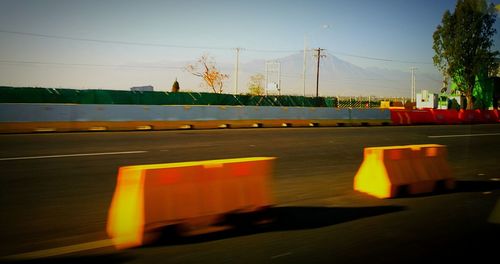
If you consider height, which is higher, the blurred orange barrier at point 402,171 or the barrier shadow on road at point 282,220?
the blurred orange barrier at point 402,171

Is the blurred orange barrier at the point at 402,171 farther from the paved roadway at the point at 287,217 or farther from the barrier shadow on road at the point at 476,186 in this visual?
the barrier shadow on road at the point at 476,186

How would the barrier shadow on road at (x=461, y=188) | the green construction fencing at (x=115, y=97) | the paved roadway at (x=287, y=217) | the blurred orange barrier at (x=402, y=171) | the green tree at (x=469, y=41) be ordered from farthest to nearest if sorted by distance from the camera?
1. the green tree at (x=469, y=41)
2. the green construction fencing at (x=115, y=97)
3. the barrier shadow on road at (x=461, y=188)
4. the blurred orange barrier at (x=402, y=171)
5. the paved roadway at (x=287, y=217)

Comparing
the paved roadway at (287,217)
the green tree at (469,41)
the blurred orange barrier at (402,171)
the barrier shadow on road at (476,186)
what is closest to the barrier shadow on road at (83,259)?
the paved roadway at (287,217)

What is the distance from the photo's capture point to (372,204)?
5883 mm

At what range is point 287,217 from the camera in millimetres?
5086

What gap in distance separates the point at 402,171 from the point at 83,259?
478 centimetres

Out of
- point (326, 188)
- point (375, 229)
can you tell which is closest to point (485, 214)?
point (375, 229)

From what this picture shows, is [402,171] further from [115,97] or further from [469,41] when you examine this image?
[469,41]


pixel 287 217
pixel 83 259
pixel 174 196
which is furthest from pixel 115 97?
pixel 83 259

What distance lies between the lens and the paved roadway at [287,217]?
383 cm

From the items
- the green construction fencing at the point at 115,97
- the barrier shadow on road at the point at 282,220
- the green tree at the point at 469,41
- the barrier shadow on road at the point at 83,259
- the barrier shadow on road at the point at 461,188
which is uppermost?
the green tree at the point at 469,41

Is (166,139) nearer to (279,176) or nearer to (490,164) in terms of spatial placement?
(279,176)

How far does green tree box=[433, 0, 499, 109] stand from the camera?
155 feet

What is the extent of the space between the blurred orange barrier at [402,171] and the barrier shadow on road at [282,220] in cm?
59
